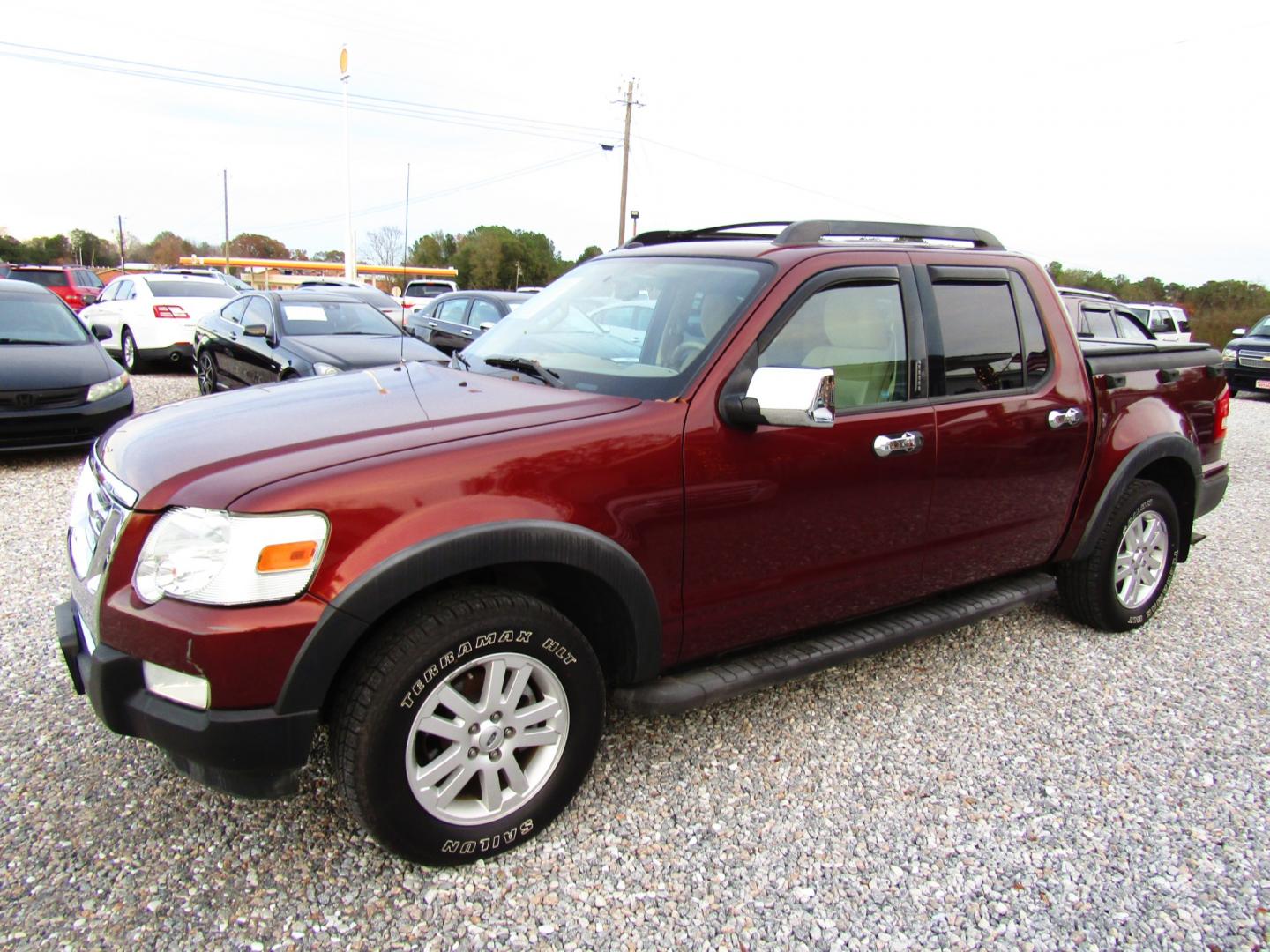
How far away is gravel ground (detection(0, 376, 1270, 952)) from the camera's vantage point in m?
2.25

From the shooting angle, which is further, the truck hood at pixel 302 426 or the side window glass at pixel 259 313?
the side window glass at pixel 259 313

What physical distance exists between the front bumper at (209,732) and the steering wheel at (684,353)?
151 cm

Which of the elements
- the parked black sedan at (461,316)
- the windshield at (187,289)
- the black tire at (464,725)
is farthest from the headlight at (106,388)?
the windshield at (187,289)

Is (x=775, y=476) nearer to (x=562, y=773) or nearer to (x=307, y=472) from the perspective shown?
(x=562, y=773)

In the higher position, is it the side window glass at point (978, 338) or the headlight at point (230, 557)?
the side window glass at point (978, 338)

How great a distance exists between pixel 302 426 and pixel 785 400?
1.44 meters

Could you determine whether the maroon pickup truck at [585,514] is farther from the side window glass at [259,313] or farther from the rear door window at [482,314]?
the rear door window at [482,314]

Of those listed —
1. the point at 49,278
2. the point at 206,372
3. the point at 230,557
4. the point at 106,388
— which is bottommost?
the point at 206,372

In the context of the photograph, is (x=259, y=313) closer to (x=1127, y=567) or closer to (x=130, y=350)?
(x=130, y=350)

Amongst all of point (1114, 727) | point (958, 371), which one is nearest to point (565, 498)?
point (958, 371)

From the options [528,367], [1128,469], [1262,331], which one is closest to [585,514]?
[528,367]

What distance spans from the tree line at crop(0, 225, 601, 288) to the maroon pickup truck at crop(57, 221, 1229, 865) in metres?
59.1

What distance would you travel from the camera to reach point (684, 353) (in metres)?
2.82

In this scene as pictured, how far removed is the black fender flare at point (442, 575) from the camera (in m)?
2.07
